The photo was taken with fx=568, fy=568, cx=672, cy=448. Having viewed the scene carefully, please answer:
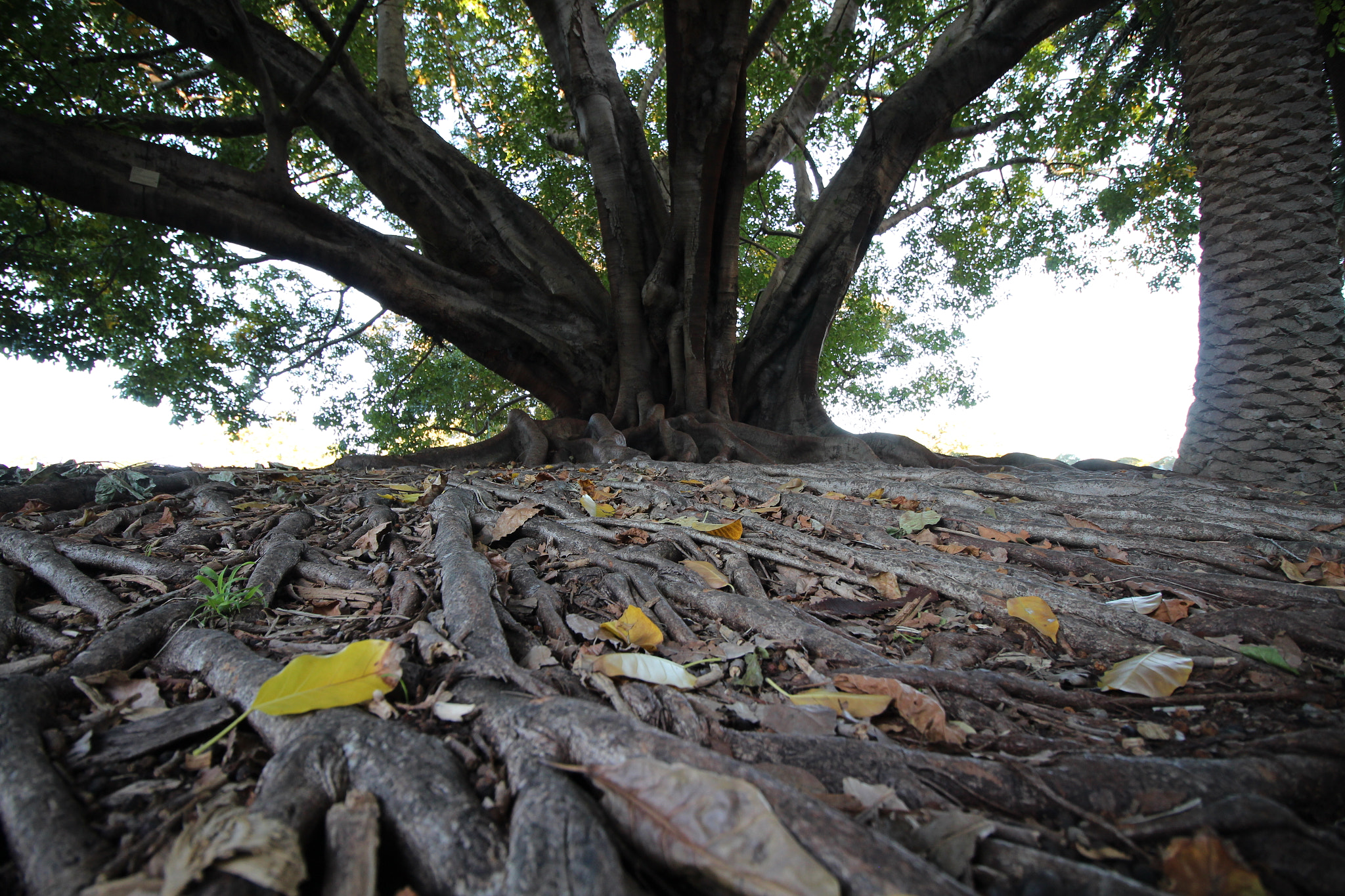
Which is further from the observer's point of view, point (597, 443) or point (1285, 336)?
point (597, 443)

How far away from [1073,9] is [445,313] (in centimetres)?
662

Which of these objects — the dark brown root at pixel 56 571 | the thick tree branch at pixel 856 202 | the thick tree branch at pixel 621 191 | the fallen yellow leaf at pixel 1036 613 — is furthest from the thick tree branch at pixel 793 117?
the dark brown root at pixel 56 571

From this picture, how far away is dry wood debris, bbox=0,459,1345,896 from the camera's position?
86 cm

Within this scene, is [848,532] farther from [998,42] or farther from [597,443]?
[998,42]

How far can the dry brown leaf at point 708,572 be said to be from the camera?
2131 millimetres

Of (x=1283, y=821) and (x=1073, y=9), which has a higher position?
(x=1073, y=9)

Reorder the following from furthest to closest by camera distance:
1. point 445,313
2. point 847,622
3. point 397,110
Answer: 1. point 397,110
2. point 445,313
3. point 847,622

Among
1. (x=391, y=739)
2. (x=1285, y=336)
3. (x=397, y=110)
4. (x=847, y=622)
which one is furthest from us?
(x=397, y=110)

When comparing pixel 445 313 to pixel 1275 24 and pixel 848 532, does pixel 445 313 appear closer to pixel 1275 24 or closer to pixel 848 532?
pixel 848 532

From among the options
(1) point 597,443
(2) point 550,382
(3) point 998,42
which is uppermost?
(3) point 998,42

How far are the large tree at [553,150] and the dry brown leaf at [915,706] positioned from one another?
3555mm

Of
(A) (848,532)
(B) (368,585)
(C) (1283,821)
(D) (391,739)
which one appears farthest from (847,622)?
(B) (368,585)

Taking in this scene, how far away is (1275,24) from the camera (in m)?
3.87

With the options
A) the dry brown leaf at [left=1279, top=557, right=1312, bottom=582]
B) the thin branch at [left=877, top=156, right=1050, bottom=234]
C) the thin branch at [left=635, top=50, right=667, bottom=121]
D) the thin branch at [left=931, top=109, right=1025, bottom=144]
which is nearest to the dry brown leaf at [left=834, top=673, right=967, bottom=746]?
the dry brown leaf at [left=1279, top=557, right=1312, bottom=582]
